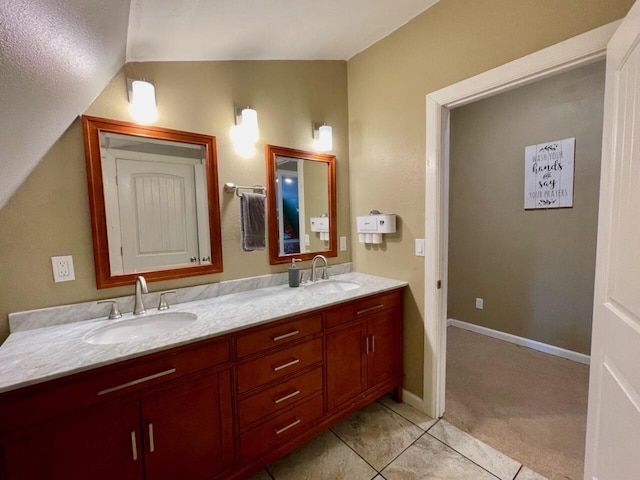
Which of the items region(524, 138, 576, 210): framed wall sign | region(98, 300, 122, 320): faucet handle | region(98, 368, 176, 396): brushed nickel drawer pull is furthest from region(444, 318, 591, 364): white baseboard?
region(98, 300, 122, 320): faucet handle

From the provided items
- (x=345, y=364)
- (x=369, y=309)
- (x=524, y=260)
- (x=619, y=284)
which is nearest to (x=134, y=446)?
(x=345, y=364)

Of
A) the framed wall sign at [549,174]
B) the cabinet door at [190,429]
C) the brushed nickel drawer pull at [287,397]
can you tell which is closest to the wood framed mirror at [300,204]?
the brushed nickel drawer pull at [287,397]

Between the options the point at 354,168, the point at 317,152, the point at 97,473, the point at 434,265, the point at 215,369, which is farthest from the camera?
the point at 354,168

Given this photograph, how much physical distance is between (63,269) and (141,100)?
920 millimetres

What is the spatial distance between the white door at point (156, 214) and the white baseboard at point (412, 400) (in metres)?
1.74

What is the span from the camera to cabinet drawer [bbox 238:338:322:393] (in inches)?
51.4

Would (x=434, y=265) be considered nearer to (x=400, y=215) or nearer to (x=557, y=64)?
(x=400, y=215)

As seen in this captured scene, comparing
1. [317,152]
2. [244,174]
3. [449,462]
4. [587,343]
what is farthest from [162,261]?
[587,343]

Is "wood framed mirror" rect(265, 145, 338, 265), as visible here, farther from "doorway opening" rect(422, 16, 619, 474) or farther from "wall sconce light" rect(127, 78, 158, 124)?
"doorway opening" rect(422, 16, 619, 474)

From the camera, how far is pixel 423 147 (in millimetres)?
1814

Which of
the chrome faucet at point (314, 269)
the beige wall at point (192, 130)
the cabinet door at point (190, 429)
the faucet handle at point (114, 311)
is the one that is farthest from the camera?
the chrome faucet at point (314, 269)

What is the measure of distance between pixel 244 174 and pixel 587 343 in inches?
126

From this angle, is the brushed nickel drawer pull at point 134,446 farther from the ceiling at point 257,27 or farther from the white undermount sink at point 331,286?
the ceiling at point 257,27

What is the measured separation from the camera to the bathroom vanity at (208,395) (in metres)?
0.91
